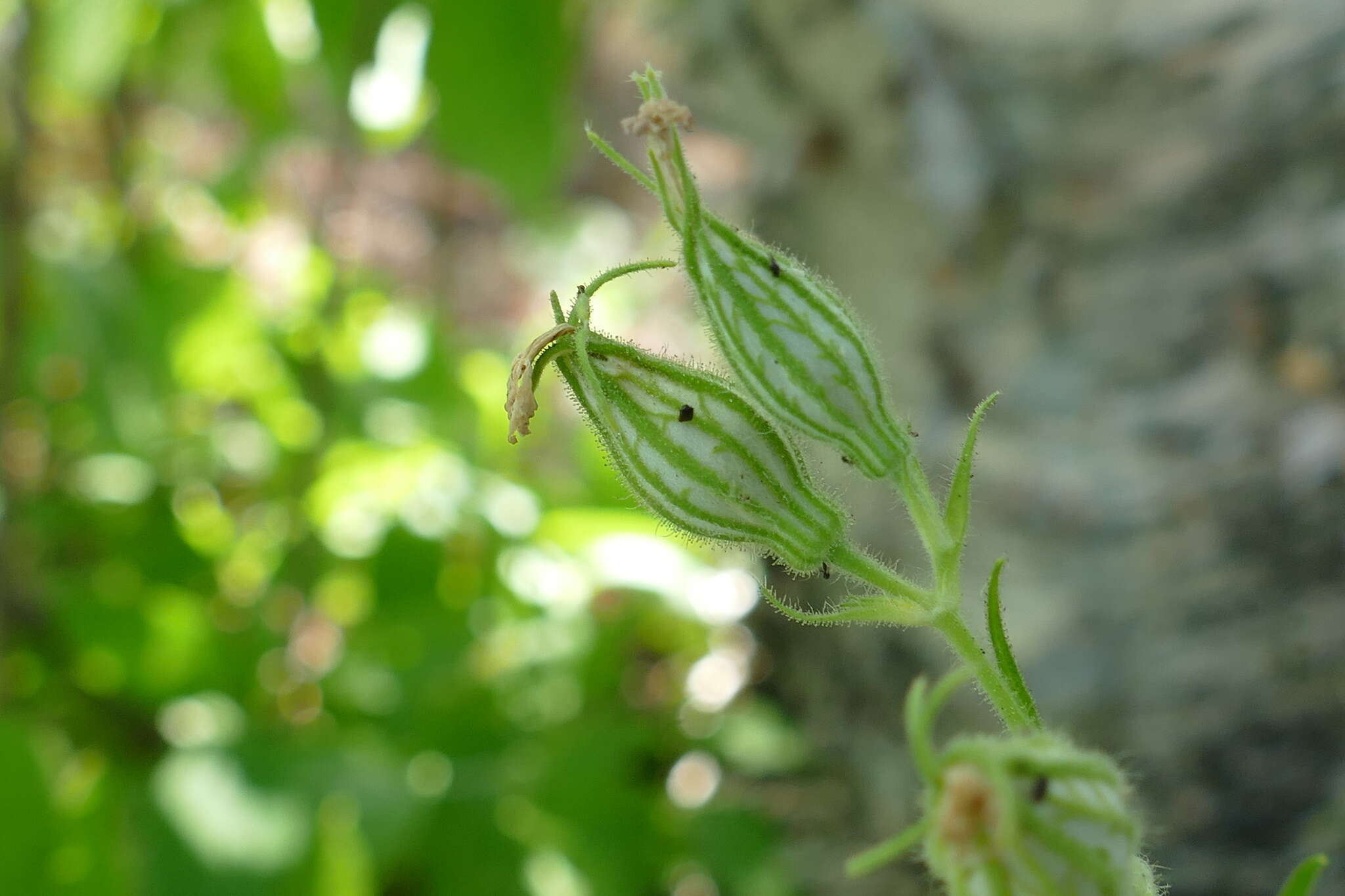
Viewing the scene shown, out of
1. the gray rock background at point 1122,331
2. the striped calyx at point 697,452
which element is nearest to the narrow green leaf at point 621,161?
the striped calyx at point 697,452

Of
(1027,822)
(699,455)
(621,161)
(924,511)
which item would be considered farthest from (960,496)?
(621,161)

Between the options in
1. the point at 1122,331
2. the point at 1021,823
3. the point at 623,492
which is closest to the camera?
the point at 1021,823

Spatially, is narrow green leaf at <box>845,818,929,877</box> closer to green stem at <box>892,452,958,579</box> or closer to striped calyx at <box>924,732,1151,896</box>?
striped calyx at <box>924,732,1151,896</box>

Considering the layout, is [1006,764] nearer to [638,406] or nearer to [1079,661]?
[638,406]

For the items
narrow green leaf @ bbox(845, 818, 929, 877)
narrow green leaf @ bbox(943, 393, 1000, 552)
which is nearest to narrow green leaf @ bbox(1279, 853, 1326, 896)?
narrow green leaf @ bbox(845, 818, 929, 877)

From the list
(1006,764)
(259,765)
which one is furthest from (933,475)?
(1006,764)

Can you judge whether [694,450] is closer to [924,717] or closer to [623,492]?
[924,717]
